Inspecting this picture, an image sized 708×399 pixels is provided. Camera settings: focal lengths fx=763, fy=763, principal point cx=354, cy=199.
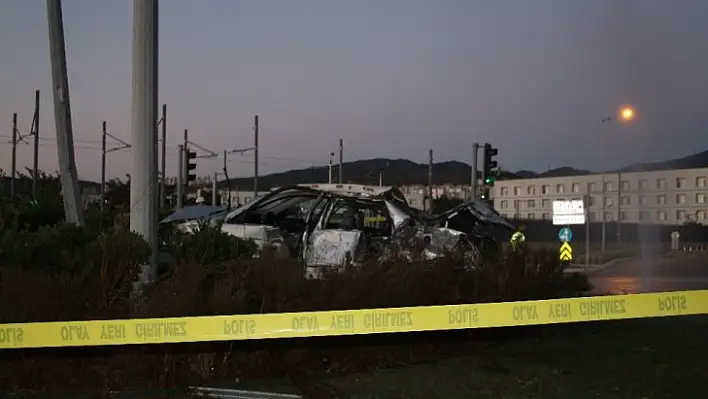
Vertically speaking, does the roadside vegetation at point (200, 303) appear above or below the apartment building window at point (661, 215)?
below

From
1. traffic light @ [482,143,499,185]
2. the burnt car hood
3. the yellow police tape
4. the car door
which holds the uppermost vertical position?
traffic light @ [482,143,499,185]

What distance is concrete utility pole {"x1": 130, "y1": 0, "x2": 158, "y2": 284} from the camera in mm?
7980

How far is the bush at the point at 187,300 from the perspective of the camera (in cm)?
627

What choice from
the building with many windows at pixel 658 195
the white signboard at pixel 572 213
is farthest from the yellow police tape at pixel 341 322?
the white signboard at pixel 572 213

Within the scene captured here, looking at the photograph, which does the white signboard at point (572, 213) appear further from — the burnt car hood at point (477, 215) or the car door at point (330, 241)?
the car door at point (330, 241)

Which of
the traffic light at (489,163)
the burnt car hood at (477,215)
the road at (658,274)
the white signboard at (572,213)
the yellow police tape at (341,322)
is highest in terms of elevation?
the traffic light at (489,163)

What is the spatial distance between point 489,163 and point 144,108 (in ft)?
49.7

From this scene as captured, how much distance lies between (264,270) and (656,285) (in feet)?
56.3

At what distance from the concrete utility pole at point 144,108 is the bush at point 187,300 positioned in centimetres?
53

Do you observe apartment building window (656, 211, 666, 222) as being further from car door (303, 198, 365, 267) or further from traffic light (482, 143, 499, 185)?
car door (303, 198, 365, 267)

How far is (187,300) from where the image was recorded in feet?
22.0

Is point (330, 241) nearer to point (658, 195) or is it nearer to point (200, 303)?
point (200, 303)

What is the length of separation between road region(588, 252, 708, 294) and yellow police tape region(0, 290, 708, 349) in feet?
46.9

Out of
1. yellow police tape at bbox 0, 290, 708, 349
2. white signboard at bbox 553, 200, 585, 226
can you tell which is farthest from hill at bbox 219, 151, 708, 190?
yellow police tape at bbox 0, 290, 708, 349
